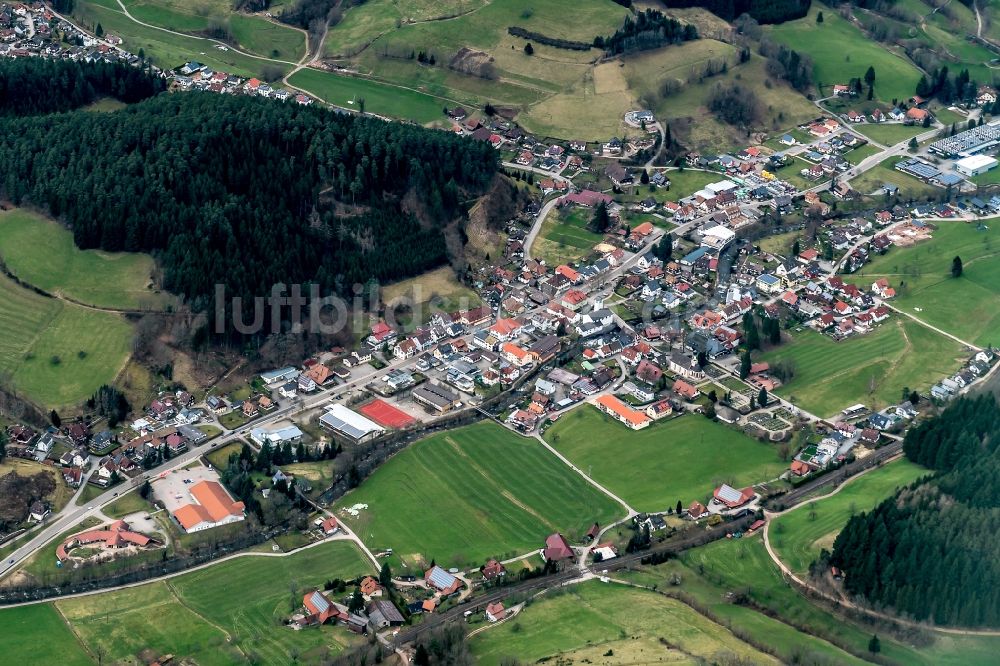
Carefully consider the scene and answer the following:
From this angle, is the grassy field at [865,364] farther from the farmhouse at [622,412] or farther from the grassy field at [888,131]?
the grassy field at [888,131]

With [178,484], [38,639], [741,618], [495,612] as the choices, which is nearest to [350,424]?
[178,484]

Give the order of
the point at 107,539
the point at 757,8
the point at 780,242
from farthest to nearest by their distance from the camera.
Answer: the point at 757,8 → the point at 780,242 → the point at 107,539

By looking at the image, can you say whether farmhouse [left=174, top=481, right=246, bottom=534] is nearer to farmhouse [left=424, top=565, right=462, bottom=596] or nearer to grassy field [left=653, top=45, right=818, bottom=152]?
farmhouse [left=424, top=565, right=462, bottom=596]

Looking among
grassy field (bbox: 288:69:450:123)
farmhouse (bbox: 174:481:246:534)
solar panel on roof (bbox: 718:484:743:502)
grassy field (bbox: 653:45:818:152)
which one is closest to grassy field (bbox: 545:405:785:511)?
solar panel on roof (bbox: 718:484:743:502)

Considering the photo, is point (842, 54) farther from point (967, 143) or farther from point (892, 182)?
point (892, 182)

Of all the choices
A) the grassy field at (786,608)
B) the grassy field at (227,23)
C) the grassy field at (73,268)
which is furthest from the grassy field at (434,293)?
the grassy field at (227,23)
